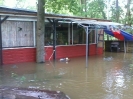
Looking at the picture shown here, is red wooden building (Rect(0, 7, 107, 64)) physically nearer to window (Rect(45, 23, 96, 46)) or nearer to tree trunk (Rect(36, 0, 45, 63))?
window (Rect(45, 23, 96, 46))

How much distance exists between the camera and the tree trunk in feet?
38.6

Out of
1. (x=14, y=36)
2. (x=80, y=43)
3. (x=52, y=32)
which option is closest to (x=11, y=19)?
(x=14, y=36)

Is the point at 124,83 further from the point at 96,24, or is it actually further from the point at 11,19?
the point at 11,19

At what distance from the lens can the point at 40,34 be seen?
12.0m

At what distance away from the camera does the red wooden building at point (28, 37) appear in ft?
37.6

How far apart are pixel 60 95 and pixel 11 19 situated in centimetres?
706

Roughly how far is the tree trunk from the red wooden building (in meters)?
0.46

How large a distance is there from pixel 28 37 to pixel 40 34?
2.93ft

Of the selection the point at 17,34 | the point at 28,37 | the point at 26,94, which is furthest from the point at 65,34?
the point at 26,94

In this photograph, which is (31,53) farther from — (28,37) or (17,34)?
(17,34)

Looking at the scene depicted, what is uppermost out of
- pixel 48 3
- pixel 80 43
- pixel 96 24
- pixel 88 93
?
pixel 48 3

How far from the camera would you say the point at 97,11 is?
22109 mm

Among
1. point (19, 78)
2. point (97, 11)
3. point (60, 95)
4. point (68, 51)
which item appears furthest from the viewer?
point (97, 11)

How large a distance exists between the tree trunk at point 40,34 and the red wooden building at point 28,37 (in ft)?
1.51
